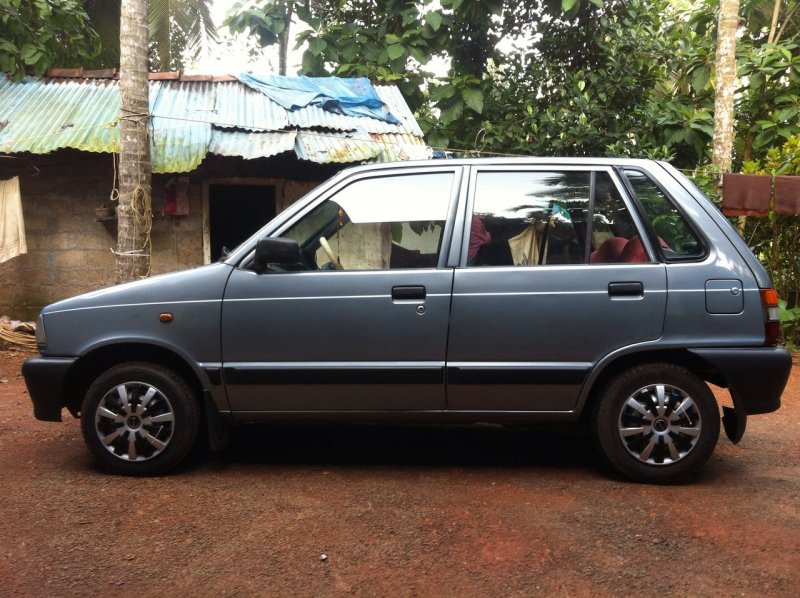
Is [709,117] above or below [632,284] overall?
above

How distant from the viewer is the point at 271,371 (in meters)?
3.92

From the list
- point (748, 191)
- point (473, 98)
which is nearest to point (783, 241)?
point (748, 191)

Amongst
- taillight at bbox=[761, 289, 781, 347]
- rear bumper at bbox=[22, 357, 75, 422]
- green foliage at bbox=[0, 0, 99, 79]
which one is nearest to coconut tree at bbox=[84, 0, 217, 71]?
green foliage at bbox=[0, 0, 99, 79]

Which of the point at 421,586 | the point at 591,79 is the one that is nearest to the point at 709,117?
the point at 591,79

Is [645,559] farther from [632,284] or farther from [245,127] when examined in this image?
[245,127]

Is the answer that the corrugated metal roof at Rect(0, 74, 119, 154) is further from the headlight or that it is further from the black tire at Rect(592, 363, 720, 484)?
the black tire at Rect(592, 363, 720, 484)

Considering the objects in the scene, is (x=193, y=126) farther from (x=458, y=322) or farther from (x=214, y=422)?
(x=458, y=322)

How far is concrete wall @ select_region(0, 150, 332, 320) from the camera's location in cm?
938

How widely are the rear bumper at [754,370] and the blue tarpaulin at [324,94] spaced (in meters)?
6.74

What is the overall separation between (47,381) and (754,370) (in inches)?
151

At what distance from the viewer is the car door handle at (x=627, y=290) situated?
3814 millimetres

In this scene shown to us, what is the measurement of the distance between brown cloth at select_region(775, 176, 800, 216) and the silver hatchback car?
510 cm

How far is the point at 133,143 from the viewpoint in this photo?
759 cm

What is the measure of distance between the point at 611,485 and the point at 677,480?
1.16 feet
